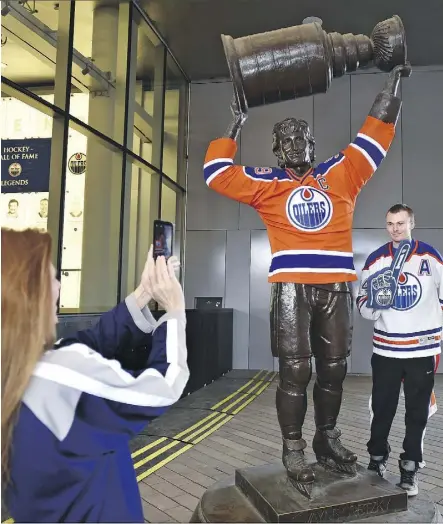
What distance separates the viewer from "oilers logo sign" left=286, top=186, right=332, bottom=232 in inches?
104

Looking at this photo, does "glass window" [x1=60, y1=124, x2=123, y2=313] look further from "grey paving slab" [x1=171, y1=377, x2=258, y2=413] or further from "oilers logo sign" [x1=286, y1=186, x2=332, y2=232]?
"oilers logo sign" [x1=286, y1=186, x2=332, y2=232]

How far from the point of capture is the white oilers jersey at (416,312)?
291 centimetres

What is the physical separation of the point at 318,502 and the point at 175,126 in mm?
7743

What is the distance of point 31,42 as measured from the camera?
249 inches

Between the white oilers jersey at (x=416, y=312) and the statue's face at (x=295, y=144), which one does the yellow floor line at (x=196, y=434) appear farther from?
the statue's face at (x=295, y=144)

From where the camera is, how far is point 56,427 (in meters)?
1.09

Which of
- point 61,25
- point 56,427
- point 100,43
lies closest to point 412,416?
point 56,427

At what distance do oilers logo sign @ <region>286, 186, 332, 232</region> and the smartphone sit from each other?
954mm

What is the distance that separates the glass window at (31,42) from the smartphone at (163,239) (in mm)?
4628

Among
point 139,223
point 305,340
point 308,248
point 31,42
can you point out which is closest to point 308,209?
point 308,248

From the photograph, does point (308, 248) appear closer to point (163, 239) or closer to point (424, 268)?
point (424, 268)

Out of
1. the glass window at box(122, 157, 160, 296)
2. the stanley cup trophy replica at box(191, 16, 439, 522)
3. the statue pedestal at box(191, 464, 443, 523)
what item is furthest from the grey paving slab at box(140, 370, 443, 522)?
the glass window at box(122, 157, 160, 296)

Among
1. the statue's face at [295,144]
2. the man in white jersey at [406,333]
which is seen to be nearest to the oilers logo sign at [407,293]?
the man in white jersey at [406,333]

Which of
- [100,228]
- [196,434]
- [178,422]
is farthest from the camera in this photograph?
[100,228]
